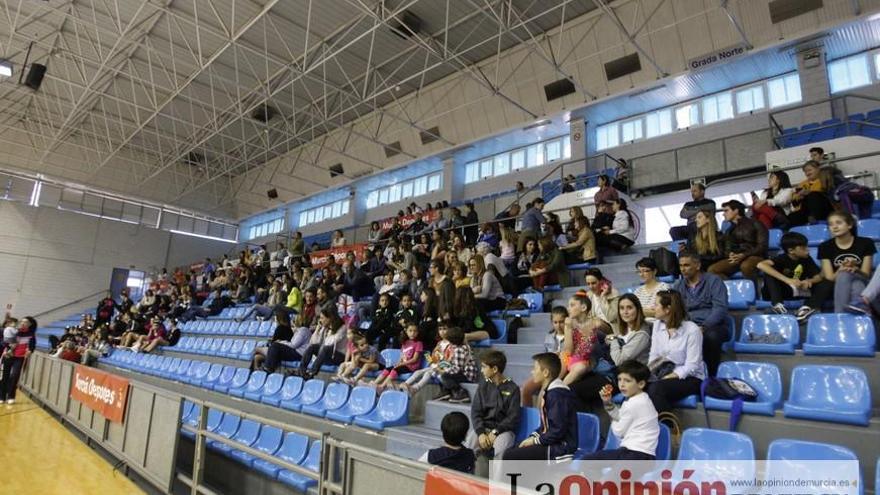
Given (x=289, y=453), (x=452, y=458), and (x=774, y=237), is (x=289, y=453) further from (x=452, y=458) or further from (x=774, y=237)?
(x=774, y=237)

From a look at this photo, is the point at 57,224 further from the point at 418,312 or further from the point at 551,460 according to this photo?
the point at 551,460

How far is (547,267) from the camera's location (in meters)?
6.02

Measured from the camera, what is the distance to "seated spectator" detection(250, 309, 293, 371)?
658cm

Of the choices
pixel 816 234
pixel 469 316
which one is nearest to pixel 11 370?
pixel 469 316

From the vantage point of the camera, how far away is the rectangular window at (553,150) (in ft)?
47.1

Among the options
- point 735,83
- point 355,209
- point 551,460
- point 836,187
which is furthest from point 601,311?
point 355,209

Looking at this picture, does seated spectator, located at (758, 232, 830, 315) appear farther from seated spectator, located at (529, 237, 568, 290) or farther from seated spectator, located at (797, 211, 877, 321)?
seated spectator, located at (529, 237, 568, 290)

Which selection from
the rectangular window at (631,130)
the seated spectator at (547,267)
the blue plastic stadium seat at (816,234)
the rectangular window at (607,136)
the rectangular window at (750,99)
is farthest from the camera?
the rectangular window at (607,136)

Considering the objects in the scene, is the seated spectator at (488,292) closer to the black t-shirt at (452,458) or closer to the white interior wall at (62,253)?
the black t-shirt at (452,458)

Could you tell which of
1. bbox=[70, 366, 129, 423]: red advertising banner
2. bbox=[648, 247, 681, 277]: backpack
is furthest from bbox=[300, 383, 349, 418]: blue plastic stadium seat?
bbox=[648, 247, 681, 277]: backpack

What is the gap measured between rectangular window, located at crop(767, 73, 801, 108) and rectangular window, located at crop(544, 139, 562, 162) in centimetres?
511

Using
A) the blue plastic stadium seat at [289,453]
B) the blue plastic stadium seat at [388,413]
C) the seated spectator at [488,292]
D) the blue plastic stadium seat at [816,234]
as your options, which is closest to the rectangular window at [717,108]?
the blue plastic stadium seat at [816,234]

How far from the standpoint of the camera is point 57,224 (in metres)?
19.1

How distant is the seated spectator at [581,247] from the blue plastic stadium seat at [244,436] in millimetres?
4167
